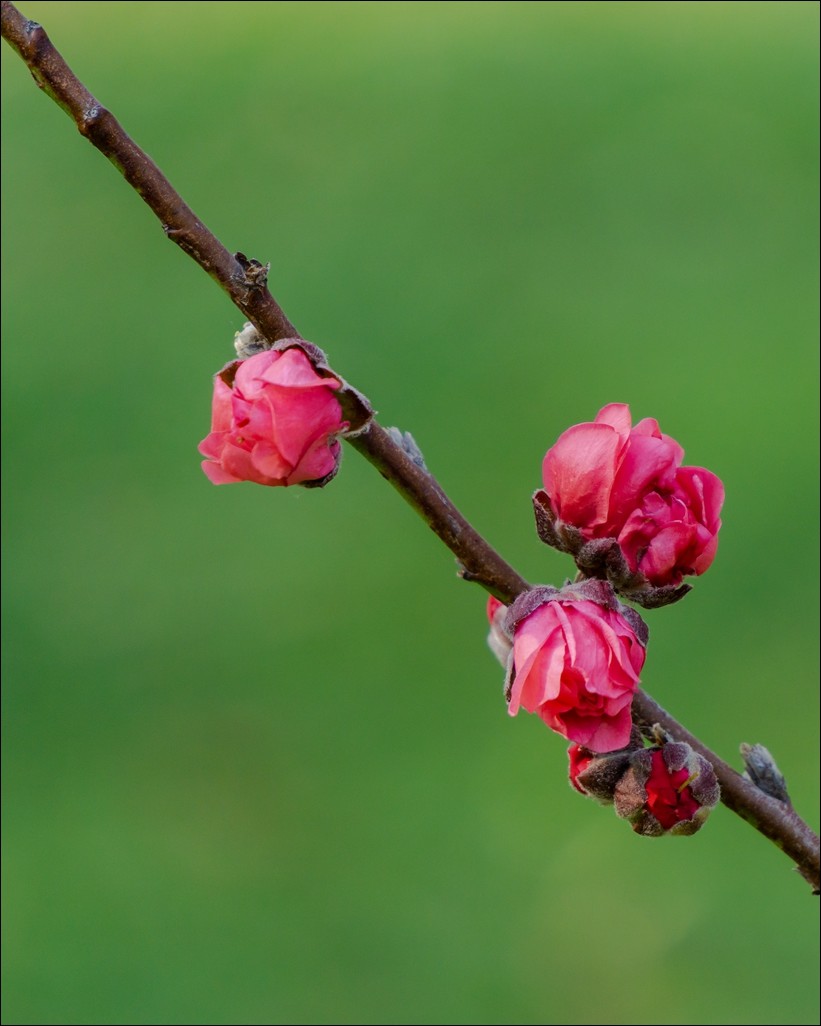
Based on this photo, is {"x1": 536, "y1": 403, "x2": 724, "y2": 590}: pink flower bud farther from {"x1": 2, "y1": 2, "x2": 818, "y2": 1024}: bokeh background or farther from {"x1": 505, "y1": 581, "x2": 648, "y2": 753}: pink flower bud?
{"x1": 2, "y1": 2, "x2": 818, "y2": 1024}: bokeh background

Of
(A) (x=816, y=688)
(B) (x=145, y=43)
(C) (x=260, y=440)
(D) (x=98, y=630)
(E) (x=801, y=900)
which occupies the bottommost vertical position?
(C) (x=260, y=440)

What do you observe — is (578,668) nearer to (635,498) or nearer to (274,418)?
(635,498)

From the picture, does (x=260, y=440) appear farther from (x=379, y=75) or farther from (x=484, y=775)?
(x=379, y=75)

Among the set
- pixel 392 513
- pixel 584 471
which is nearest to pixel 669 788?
pixel 584 471

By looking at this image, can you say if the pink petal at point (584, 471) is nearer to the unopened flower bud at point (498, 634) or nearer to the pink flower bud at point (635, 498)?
the pink flower bud at point (635, 498)

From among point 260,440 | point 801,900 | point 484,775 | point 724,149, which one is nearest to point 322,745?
point 484,775
